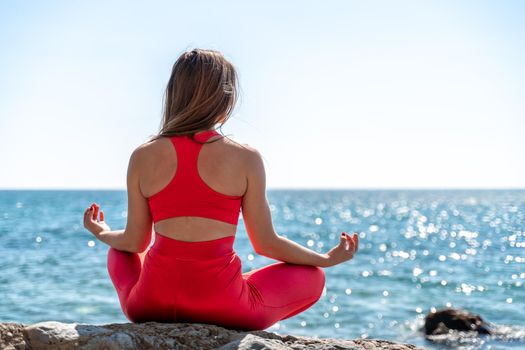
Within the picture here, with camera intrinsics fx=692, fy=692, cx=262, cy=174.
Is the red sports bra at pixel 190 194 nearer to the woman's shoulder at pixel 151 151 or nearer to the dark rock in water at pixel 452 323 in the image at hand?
the woman's shoulder at pixel 151 151

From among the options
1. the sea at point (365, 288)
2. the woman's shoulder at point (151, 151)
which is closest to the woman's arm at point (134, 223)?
the woman's shoulder at point (151, 151)

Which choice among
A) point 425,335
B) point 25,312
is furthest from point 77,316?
point 425,335

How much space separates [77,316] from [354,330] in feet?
14.4

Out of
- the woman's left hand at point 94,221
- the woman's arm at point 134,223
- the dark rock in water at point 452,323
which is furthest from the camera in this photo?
the dark rock in water at point 452,323

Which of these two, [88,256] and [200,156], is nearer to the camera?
[200,156]

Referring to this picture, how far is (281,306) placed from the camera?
350 centimetres

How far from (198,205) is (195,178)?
13 cm

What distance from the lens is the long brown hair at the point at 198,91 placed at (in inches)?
128

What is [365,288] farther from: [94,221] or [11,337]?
[11,337]

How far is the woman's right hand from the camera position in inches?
140

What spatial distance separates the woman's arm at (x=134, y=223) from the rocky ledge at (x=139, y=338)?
1.45 ft

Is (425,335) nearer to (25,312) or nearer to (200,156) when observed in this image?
(25,312)

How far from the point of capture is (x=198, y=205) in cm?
319

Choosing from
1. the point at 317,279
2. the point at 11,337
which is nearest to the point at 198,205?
the point at 317,279
